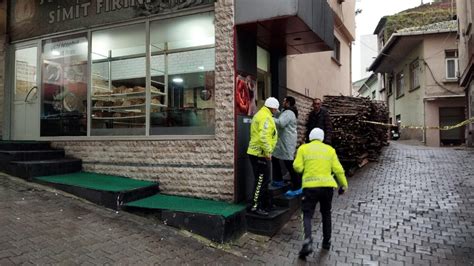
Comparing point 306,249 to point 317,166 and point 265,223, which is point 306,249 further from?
point 317,166

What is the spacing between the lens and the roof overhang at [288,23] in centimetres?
607

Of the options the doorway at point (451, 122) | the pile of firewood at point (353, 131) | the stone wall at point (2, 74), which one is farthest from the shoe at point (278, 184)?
the doorway at point (451, 122)

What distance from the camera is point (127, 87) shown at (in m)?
7.67

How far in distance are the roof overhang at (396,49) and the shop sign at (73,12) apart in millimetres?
14605

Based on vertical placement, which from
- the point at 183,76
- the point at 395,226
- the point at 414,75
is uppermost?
the point at 414,75

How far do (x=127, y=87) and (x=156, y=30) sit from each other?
51.9 inches

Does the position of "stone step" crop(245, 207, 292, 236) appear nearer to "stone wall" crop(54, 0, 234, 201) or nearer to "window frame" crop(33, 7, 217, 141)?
"stone wall" crop(54, 0, 234, 201)

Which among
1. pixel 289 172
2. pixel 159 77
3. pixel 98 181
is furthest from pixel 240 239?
pixel 159 77

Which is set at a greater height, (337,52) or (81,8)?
(337,52)

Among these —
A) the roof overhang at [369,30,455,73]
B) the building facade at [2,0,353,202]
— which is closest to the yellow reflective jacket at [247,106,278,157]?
the building facade at [2,0,353,202]

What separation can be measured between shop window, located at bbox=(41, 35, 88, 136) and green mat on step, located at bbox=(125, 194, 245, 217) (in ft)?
9.05

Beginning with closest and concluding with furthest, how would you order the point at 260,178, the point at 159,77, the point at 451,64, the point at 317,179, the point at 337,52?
the point at 317,179
the point at 260,178
the point at 159,77
the point at 337,52
the point at 451,64

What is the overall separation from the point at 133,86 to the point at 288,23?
3.37 metres

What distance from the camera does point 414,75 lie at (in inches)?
802
